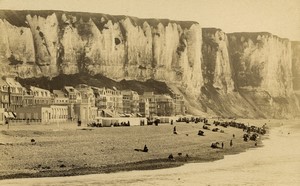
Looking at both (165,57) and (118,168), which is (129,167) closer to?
(118,168)

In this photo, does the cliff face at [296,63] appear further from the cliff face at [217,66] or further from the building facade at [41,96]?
the cliff face at [217,66]

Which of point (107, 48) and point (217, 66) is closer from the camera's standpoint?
point (107, 48)

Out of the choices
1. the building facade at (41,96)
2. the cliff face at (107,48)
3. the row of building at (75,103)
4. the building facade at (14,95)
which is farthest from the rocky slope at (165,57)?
the row of building at (75,103)

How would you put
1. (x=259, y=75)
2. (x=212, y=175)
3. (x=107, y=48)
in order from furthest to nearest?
(x=259, y=75), (x=107, y=48), (x=212, y=175)

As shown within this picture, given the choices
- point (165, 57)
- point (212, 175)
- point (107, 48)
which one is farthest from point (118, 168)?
point (165, 57)

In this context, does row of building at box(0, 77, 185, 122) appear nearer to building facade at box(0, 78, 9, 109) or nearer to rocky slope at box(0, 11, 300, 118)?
building facade at box(0, 78, 9, 109)

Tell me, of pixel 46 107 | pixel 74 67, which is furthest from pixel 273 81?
pixel 46 107

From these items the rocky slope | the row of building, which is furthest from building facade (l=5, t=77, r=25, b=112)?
the rocky slope
